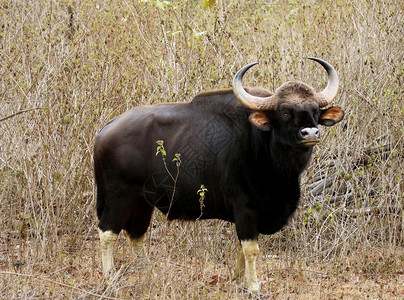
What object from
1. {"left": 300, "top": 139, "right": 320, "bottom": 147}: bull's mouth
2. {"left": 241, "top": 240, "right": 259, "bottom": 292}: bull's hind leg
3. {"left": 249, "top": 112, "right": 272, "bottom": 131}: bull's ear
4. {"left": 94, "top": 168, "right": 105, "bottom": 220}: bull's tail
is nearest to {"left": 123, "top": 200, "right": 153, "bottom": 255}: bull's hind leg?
{"left": 94, "top": 168, "right": 105, "bottom": 220}: bull's tail

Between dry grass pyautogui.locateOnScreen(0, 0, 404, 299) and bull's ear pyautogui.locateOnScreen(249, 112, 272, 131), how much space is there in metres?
1.18

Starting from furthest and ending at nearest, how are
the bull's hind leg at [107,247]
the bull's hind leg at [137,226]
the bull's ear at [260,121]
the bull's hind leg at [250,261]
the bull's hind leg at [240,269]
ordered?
the bull's hind leg at [137,226]
the bull's hind leg at [240,269]
the bull's hind leg at [107,247]
the bull's hind leg at [250,261]
the bull's ear at [260,121]

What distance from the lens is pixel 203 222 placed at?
647 centimetres

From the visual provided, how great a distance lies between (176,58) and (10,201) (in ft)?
8.54

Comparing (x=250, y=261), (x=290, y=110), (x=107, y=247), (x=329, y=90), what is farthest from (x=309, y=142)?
(x=107, y=247)

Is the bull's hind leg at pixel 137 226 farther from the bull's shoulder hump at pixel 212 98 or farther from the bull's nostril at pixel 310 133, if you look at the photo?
the bull's nostril at pixel 310 133

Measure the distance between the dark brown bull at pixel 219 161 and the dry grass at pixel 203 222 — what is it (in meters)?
0.37

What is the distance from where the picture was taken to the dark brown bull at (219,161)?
5.05 meters

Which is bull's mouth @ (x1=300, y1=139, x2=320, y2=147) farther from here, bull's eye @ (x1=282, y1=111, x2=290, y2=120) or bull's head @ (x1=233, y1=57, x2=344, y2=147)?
bull's eye @ (x1=282, y1=111, x2=290, y2=120)

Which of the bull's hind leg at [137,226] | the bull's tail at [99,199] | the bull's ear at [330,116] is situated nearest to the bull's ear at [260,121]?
the bull's ear at [330,116]

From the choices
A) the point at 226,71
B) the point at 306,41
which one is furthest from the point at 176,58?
the point at 306,41

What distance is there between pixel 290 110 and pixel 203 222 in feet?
6.83

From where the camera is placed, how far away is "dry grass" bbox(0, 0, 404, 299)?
18.6ft

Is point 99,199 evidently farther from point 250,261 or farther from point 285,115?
point 285,115
